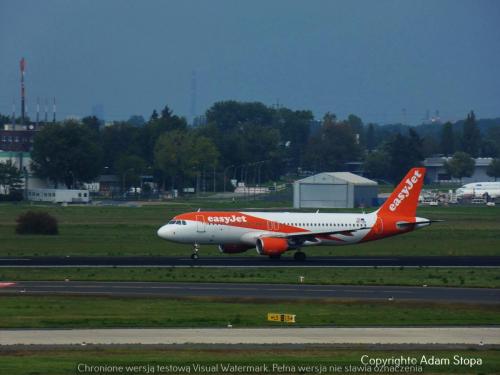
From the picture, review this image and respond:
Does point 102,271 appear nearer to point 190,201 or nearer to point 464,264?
point 464,264

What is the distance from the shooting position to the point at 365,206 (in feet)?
535

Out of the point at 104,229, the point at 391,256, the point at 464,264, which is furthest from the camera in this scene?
the point at 104,229

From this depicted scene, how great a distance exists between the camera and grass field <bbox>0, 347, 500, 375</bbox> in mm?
30781

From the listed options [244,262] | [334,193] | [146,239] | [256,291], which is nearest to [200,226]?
[244,262]

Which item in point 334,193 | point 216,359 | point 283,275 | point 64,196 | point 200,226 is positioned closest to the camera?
point 216,359

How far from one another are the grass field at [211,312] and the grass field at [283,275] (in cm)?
886

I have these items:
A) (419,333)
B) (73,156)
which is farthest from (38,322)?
(73,156)

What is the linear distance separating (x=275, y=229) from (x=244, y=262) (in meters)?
4.48

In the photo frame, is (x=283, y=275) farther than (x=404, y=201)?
No

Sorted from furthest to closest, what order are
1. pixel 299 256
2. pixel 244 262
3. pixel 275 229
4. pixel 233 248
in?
1. pixel 233 248
2. pixel 275 229
3. pixel 299 256
4. pixel 244 262

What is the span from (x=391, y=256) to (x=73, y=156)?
123 metres

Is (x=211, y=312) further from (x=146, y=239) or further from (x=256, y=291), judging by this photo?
Answer: (x=146, y=239)

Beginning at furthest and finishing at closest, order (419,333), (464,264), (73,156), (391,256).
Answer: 1. (73,156)
2. (391,256)
3. (464,264)
4. (419,333)

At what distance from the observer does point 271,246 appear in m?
70.3
